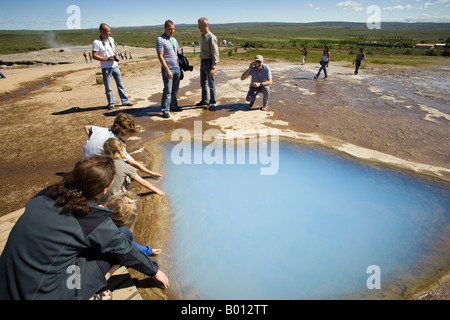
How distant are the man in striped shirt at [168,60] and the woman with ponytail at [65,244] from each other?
4.04m

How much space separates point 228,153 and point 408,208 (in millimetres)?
2687

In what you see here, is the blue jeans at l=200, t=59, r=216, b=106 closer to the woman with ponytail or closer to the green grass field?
the woman with ponytail

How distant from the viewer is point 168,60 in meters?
5.18

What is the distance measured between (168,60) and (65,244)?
4.69 m

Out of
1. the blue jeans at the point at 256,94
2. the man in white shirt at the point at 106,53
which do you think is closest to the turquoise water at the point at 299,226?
the blue jeans at the point at 256,94

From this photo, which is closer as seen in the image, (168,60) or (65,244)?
(65,244)

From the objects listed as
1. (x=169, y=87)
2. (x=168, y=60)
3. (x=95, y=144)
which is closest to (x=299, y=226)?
(x=95, y=144)

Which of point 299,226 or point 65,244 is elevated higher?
point 65,244

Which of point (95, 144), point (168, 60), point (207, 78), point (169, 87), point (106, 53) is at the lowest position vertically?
point (95, 144)

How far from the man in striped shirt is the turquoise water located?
2.32 metres

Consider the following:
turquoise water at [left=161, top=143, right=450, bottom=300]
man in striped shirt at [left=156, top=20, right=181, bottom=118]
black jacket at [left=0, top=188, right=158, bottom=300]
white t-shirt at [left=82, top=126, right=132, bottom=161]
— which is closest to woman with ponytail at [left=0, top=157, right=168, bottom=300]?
black jacket at [left=0, top=188, right=158, bottom=300]

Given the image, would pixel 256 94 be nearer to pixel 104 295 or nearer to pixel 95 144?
pixel 95 144
